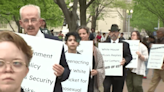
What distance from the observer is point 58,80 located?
3.68 metres

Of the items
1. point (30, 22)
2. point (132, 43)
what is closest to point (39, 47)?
point (30, 22)

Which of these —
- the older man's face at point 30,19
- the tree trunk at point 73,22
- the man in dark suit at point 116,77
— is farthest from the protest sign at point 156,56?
the tree trunk at point 73,22

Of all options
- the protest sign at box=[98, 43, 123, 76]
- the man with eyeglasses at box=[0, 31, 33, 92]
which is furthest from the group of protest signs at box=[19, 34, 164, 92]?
the man with eyeglasses at box=[0, 31, 33, 92]

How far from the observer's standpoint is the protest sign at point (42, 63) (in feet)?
11.6

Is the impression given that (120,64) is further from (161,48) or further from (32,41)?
(32,41)

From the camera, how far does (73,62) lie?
5492 millimetres

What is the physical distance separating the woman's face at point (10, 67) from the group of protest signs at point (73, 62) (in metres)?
1.74

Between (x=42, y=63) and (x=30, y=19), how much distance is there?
0.50 metres

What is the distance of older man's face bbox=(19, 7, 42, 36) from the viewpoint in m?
3.47

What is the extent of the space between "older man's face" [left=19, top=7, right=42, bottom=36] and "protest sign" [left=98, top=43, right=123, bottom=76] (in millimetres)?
4102

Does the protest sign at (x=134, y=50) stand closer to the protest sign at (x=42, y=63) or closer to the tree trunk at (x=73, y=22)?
the protest sign at (x=42, y=63)

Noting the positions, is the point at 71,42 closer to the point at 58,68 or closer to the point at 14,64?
the point at 58,68

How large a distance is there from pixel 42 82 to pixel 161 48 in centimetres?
679

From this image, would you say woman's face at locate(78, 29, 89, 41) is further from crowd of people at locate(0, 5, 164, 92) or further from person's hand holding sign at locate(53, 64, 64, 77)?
person's hand holding sign at locate(53, 64, 64, 77)
